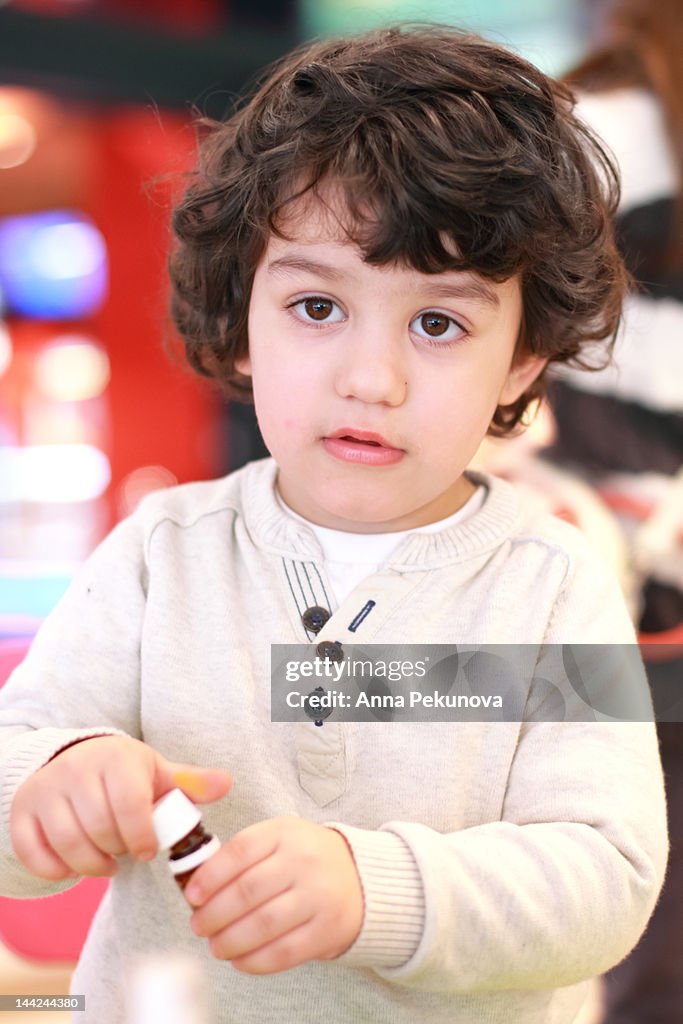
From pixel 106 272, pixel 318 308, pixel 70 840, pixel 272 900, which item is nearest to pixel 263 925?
pixel 272 900

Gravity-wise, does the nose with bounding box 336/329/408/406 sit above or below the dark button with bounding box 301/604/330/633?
above

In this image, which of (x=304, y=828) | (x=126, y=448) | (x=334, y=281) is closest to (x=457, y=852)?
(x=304, y=828)

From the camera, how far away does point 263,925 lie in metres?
0.56

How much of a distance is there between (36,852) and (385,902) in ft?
0.62

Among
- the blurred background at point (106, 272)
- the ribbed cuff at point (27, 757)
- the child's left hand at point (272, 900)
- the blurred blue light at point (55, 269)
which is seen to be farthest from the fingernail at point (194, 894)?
the blurred blue light at point (55, 269)

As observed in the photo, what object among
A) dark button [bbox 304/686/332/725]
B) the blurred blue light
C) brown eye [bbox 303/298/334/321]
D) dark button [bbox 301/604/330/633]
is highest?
brown eye [bbox 303/298/334/321]

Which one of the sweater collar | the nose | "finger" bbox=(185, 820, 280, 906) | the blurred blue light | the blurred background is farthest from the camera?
the blurred blue light

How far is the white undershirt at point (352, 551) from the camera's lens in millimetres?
783

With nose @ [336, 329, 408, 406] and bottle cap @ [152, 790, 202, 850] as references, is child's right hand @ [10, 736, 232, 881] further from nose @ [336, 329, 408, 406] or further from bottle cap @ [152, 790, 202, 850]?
nose @ [336, 329, 408, 406]

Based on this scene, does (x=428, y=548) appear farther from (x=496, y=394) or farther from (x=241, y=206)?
(x=241, y=206)

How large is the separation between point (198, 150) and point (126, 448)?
285cm

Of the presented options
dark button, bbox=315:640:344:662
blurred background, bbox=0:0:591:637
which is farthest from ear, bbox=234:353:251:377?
blurred background, bbox=0:0:591:637

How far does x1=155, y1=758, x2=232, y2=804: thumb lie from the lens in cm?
60

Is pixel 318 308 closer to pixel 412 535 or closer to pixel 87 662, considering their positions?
pixel 412 535
